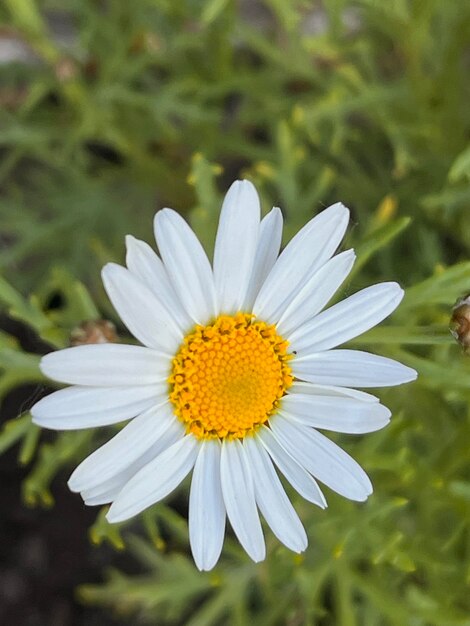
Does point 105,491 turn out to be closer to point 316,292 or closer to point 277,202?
point 316,292

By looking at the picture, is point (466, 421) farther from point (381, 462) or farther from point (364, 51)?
point (364, 51)

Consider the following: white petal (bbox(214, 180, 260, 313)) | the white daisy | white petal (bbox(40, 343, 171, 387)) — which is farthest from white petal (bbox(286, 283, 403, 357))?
white petal (bbox(40, 343, 171, 387))

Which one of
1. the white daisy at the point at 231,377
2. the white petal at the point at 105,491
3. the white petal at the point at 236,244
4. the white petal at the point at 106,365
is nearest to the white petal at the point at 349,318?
the white daisy at the point at 231,377

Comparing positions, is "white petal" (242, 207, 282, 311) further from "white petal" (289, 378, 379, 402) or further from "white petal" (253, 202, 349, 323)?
"white petal" (289, 378, 379, 402)

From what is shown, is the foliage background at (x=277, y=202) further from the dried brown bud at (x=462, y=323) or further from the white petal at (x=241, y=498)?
the white petal at (x=241, y=498)

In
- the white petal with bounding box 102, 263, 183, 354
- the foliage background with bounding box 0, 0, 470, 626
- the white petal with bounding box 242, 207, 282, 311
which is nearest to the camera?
the white petal with bounding box 102, 263, 183, 354

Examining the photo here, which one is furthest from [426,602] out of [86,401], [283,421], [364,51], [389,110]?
[364,51]
